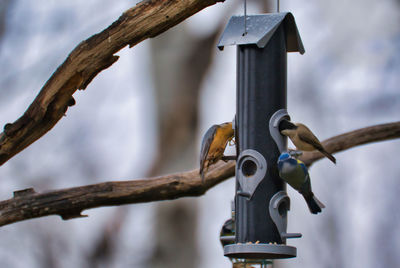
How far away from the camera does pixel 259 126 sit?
477cm

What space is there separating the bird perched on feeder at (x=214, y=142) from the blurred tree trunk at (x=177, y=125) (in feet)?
14.3

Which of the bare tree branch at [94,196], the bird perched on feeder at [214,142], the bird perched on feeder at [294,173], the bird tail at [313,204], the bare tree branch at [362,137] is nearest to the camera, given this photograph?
the bird perched on feeder at [294,173]

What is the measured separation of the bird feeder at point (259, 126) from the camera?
4.64 meters

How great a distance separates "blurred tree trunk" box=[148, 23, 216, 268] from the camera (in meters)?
9.20

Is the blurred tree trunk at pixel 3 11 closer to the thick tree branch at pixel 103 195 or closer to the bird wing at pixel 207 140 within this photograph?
the thick tree branch at pixel 103 195

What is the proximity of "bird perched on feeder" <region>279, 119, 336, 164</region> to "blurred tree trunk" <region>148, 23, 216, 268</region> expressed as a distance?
455 centimetres

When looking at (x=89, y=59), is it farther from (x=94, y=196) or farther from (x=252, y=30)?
(x=94, y=196)

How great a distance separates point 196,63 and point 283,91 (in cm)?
491

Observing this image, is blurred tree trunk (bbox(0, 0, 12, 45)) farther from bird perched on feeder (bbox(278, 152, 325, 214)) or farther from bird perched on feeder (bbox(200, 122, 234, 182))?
bird perched on feeder (bbox(278, 152, 325, 214))

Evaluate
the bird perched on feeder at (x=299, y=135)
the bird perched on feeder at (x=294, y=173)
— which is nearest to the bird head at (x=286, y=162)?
the bird perched on feeder at (x=294, y=173)

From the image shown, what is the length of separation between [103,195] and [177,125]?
4321 millimetres

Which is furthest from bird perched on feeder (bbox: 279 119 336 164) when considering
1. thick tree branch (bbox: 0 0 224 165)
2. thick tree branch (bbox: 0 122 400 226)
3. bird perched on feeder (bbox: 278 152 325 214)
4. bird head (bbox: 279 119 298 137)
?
thick tree branch (bbox: 0 0 224 165)

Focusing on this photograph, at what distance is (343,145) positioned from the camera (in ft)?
19.4

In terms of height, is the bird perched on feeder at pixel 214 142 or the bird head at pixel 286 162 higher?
the bird perched on feeder at pixel 214 142
